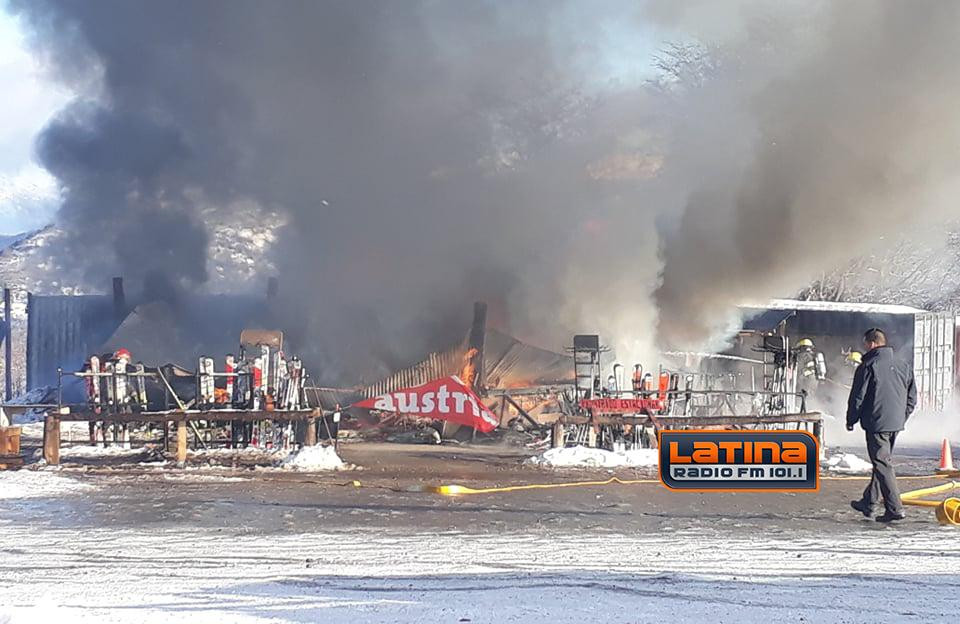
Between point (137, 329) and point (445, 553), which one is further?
point (137, 329)

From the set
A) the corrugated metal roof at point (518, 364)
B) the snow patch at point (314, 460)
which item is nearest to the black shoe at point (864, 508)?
the snow patch at point (314, 460)

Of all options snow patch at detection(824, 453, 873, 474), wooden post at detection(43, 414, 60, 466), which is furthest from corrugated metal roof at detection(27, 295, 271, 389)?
snow patch at detection(824, 453, 873, 474)

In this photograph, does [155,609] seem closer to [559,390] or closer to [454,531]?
[454,531]

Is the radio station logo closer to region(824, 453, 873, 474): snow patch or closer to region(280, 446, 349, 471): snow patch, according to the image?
region(824, 453, 873, 474): snow patch

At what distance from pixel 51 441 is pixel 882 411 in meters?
10.9

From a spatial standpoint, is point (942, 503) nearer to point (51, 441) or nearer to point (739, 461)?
point (739, 461)

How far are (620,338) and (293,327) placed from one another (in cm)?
750

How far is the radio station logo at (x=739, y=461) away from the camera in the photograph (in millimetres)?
11867

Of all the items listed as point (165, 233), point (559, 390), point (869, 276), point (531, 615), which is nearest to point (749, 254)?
point (559, 390)

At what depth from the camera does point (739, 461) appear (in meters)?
12.6

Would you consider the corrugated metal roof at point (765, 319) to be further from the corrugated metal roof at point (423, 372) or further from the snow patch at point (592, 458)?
the snow patch at point (592, 458)

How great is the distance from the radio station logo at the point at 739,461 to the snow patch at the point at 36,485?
715cm

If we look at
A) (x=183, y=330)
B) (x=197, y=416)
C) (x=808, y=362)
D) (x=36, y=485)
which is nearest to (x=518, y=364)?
(x=808, y=362)

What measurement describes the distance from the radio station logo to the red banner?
3.62 m
